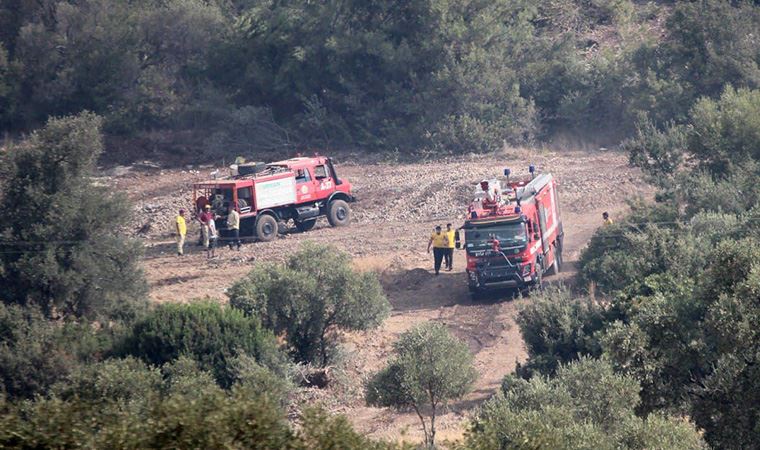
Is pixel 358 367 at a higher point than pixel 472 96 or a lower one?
lower

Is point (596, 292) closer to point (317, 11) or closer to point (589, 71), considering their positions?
point (589, 71)

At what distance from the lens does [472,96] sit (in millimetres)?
45312

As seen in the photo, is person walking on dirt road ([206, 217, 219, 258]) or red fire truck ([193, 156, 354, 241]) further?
red fire truck ([193, 156, 354, 241])

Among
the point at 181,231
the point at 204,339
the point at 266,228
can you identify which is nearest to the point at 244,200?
the point at 266,228

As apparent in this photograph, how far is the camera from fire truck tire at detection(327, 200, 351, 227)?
3562 centimetres

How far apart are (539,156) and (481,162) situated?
95.6 inches

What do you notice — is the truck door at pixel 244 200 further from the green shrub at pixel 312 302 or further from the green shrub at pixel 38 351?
the green shrub at pixel 38 351

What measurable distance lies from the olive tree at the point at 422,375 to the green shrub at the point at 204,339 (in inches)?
133

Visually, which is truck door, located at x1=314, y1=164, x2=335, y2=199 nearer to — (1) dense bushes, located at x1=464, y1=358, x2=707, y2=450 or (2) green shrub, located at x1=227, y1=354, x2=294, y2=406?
(2) green shrub, located at x1=227, y1=354, x2=294, y2=406

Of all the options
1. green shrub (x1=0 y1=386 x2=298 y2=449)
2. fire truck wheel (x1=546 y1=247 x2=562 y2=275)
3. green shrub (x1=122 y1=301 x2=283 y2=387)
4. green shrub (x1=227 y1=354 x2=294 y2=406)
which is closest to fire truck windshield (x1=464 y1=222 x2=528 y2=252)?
fire truck wheel (x1=546 y1=247 x2=562 y2=275)

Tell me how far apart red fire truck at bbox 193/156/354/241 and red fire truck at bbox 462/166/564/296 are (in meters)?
8.50

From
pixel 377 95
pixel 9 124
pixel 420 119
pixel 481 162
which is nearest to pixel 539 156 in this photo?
pixel 481 162

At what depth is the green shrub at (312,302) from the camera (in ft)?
80.8

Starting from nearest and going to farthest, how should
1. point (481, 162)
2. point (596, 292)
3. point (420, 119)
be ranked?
point (596, 292)
point (481, 162)
point (420, 119)
